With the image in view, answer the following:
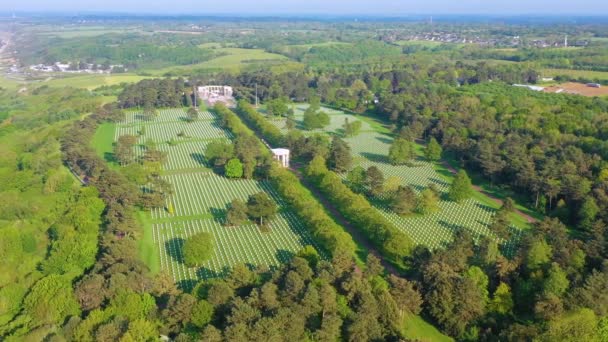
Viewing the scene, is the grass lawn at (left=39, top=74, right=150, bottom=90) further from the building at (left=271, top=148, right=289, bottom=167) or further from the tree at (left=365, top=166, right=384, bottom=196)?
the tree at (left=365, top=166, right=384, bottom=196)

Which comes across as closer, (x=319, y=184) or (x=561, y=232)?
(x=561, y=232)

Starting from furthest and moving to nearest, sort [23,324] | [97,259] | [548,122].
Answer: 1. [548,122]
2. [97,259]
3. [23,324]

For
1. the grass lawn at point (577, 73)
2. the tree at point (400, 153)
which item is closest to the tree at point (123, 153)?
the tree at point (400, 153)

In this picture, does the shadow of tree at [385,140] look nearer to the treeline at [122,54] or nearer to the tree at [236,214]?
the tree at [236,214]

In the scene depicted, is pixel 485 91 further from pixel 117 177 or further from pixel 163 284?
pixel 163 284

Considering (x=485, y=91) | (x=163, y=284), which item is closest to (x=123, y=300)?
(x=163, y=284)

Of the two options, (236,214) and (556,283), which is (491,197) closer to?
(556,283)
